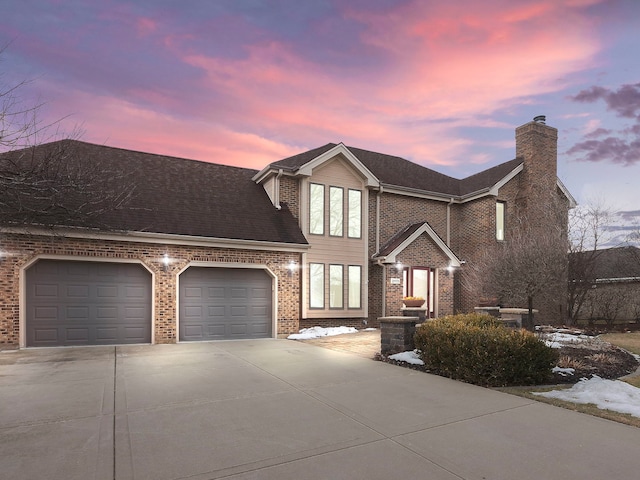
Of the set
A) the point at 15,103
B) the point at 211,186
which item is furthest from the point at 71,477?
the point at 211,186

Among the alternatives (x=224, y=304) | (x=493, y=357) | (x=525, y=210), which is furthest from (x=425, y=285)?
(x=493, y=357)

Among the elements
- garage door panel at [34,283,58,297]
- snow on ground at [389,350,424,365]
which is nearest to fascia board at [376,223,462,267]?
snow on ground at [389,350,424,365]

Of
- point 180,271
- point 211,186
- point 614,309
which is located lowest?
point 614,309

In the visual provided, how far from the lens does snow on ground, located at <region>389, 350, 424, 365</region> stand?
874 cm

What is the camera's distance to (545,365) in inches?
287

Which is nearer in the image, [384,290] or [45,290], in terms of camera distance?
[45,290]

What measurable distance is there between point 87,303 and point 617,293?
25709mm

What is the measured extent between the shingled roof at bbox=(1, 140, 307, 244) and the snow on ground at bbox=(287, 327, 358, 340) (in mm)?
3328

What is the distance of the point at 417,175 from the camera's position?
68.7 feet

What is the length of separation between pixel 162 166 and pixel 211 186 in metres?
2.08

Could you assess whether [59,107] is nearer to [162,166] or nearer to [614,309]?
[162,166]

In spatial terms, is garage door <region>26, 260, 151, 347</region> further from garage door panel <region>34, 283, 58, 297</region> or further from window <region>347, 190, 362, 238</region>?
window <region>347, 190, 362, 238</region>

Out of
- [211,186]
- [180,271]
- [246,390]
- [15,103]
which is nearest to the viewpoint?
[246,390]

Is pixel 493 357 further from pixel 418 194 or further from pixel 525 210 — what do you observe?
pixel 525 210
